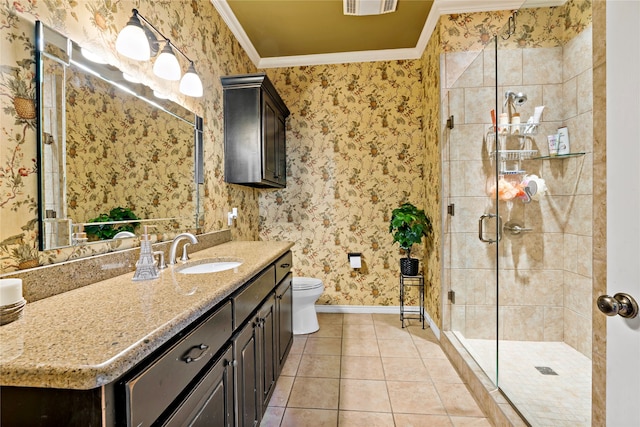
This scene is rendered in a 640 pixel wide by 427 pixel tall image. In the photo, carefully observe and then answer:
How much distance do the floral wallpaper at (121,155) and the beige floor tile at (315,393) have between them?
1270 millimetres

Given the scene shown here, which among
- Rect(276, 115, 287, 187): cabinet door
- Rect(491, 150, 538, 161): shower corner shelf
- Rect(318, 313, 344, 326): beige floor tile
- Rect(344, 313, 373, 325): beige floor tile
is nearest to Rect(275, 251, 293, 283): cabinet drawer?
A: Rect(276, 115, 287, 187): cabinet door

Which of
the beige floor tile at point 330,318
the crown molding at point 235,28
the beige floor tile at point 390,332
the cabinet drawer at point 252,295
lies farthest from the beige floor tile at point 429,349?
the crown molding at point 235,28

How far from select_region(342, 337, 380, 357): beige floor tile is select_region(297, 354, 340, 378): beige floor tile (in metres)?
0.15

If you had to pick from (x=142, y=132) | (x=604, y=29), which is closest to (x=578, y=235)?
(x=604, y=29)

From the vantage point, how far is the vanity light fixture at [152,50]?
134cm

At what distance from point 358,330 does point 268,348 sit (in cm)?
138

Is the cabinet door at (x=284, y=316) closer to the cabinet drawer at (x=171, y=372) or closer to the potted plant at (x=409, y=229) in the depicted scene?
the cabinet drawer at (x=171, y=372)

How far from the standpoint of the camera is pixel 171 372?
0.79 meters

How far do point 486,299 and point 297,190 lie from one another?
2.06 m

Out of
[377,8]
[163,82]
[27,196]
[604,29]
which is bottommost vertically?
[27,196]

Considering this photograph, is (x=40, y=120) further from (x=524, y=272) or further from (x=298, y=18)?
(x=524, y=272)

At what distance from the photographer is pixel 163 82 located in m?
1.73

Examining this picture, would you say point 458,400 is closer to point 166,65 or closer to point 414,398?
point 414,398
